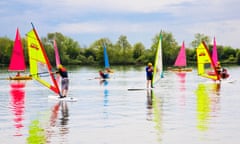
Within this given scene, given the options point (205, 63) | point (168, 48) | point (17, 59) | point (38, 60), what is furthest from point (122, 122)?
point (168, 48)

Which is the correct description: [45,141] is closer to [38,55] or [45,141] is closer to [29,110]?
[29,110]

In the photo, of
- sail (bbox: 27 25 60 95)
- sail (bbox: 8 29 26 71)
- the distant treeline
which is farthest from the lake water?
the distant treeline

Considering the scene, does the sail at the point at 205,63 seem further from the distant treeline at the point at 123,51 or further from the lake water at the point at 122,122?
the distant treeline at the point at 123,51

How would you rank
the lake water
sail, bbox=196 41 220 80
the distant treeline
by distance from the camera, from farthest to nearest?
1. the distant treeline
2. sail, bbox=196 41 220 80
3. the lake water

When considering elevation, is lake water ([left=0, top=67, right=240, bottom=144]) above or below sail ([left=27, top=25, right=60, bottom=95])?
below

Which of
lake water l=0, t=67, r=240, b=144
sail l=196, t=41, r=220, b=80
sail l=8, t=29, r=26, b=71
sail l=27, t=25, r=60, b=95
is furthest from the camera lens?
sail l=8, t=29, r=26, b=71

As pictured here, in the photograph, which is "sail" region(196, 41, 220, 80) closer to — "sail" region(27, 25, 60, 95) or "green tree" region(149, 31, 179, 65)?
"sail" region(27, 25, 60, 95)

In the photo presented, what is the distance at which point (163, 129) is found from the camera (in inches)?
618

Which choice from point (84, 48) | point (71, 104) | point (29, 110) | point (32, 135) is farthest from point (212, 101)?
point (84, 48)

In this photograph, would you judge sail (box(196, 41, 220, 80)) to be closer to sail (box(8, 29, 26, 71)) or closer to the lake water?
the lake water

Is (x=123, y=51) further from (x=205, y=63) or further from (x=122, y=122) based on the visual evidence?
(x=122, y=122)

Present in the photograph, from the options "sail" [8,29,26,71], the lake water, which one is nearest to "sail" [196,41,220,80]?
the lake water

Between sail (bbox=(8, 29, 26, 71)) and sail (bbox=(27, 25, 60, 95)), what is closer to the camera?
sail (bbox=(27, 25, 60, 95))

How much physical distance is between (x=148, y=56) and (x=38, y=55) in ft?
425
